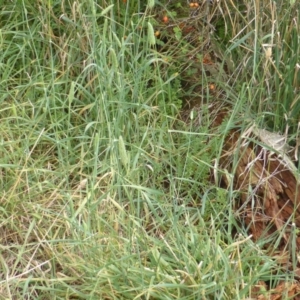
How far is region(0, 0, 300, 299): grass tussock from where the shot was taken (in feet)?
8.25

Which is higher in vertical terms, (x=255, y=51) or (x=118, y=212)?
(x=255, y=51)

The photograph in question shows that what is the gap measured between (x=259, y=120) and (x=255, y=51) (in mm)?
262

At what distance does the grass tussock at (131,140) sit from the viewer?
2516 mm

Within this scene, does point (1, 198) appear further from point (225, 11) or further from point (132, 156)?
point (225, 11)

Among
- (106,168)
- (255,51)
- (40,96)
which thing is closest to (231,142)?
(255,51)

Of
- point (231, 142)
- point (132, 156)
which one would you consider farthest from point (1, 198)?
point (231, 142)

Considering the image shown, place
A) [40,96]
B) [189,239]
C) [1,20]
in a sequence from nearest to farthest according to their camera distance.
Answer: [189,239] < [40,96] < [1,20]

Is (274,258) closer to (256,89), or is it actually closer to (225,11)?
(256,89)

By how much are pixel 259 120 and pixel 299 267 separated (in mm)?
577

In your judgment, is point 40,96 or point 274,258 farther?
point 40,96

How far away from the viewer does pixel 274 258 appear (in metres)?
2.67

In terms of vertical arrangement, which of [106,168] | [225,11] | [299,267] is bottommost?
[299,267]

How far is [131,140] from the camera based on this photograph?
3.04 meters

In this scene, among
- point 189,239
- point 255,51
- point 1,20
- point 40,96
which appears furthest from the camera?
point 1,20
